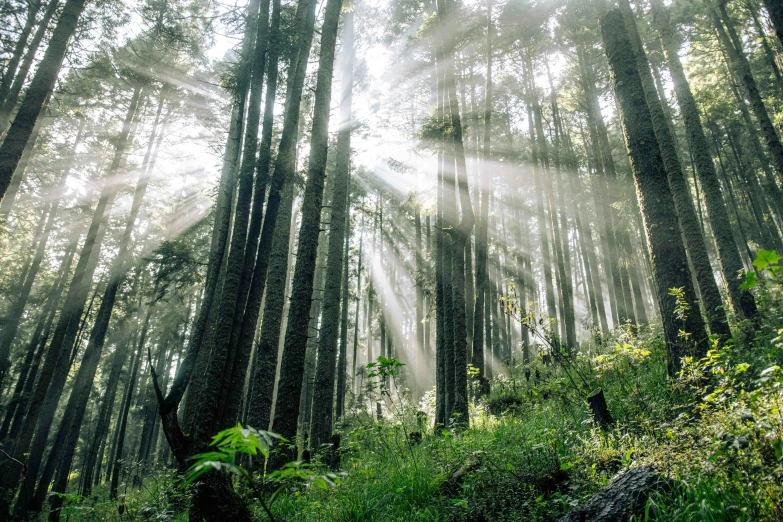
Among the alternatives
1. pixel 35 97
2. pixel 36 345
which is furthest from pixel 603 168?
pixel 36 345

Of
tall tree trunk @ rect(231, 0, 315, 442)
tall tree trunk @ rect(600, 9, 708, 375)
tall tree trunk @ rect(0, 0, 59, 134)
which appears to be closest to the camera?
tall tree trunk @ rect(600, 9, 708, 375)

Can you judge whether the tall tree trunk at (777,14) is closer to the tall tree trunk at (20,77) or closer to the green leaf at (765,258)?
the green leaf at (765,258)

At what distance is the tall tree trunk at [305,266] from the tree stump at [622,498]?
14.5 feet

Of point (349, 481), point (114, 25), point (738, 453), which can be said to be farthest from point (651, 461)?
point (114, 25)

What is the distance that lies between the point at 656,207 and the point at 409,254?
2258 cm

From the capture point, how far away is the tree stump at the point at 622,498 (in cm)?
279

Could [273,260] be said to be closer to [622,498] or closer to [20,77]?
[622,498]

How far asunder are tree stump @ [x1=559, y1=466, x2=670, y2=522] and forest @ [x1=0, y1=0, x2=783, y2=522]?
2 cm

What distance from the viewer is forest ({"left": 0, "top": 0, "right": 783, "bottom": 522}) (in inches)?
153

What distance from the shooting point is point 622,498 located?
113 inches

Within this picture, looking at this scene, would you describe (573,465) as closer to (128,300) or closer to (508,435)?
(508,435)

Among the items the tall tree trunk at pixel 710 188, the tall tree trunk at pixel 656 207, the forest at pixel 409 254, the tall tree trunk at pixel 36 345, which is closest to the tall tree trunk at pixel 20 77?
the forest at pixel 409 254

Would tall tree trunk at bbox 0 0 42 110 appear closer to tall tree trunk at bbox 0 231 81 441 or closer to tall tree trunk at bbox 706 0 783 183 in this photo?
tall tree trunk at bbox 0 231 81 441

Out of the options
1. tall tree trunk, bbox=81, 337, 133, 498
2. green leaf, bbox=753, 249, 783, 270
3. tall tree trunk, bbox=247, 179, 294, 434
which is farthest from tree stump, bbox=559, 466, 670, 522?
tall tree trunk, bbox=81, 337, 133, 498
